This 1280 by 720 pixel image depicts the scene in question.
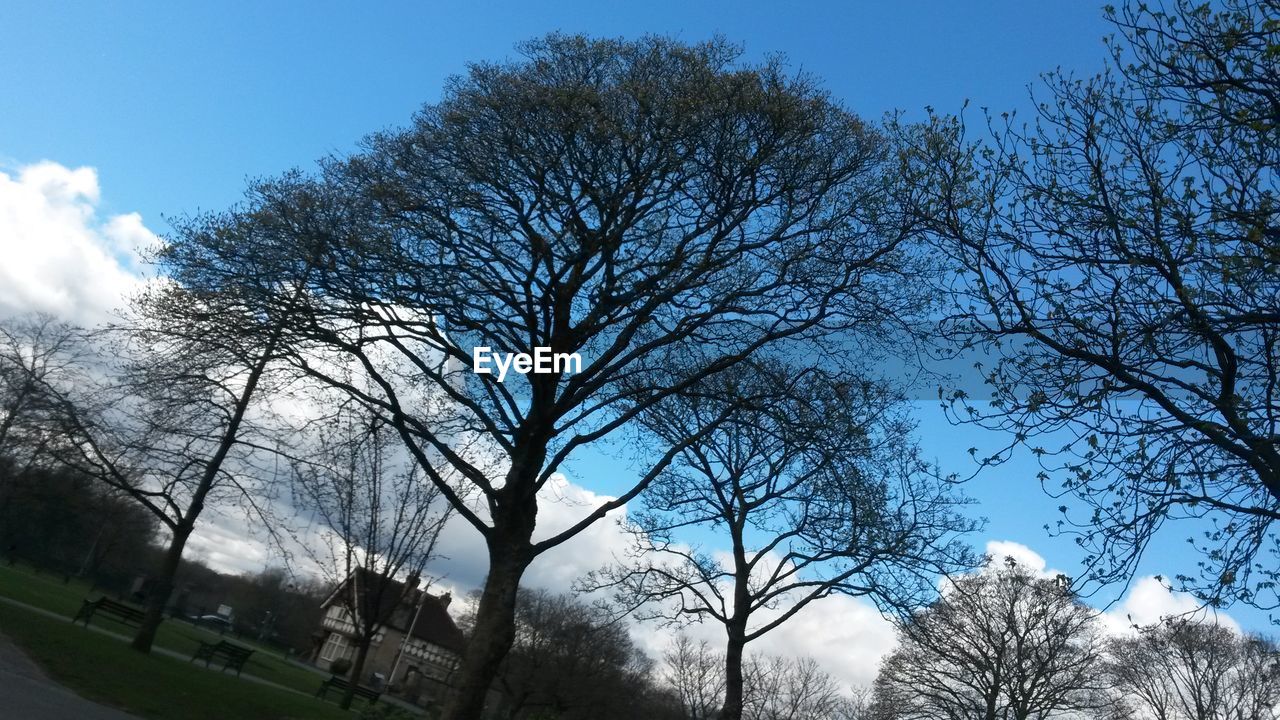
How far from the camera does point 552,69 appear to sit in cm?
1381

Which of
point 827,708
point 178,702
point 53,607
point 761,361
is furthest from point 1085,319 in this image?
point 827,708

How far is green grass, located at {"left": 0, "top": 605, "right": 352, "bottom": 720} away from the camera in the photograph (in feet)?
50.0

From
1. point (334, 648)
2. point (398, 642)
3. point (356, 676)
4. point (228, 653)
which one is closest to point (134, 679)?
point (228, 653)

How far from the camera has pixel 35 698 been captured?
11.8 metres

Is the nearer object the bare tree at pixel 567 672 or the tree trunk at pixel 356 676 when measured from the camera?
the tree trunk at pixel 356 676

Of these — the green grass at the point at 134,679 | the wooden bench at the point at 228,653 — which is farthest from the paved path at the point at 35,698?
the wooden bench at the point at 228,653

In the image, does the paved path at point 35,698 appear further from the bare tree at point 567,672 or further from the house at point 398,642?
the house at point 398,642

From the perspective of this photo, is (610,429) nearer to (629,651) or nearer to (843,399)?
(843,399)

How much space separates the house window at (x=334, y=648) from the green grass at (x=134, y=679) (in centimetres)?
6255

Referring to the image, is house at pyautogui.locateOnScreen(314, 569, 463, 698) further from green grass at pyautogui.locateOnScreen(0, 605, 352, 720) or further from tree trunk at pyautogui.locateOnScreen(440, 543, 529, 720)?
tree trunk at pyautogui.locateOnScreen(440, 543, 529, 720)

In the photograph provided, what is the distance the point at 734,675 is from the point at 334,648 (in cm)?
6862

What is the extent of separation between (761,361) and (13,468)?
4580 centimetres

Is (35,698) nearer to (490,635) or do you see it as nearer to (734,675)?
(490,635)

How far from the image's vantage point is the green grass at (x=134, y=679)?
15.2 meters
